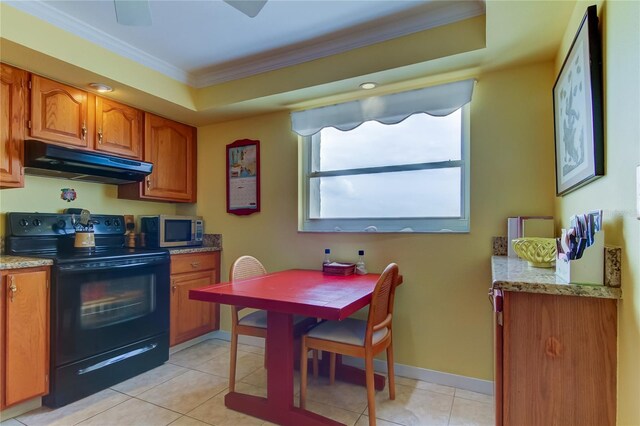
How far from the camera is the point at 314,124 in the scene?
9.13 feet

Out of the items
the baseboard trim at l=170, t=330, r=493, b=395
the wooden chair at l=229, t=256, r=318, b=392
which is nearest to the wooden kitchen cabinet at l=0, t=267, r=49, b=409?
the wooden chair at l=229, t=256, r=318, b=392

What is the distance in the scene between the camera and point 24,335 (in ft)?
6.29

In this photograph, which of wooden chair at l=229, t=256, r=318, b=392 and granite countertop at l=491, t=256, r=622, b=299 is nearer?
granite countertop at l=491, t=256, r=622, b=299

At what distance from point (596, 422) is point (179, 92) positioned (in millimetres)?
3127

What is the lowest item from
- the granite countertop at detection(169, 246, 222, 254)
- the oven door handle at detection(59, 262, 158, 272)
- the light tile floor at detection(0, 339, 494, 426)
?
the light tile floor at detection(0, 339, 494, 426)

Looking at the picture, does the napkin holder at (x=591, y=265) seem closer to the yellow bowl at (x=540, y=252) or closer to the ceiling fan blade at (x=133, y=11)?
the yellow bowl at (x=540, y=252)

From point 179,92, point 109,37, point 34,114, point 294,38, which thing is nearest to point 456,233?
point 294,38

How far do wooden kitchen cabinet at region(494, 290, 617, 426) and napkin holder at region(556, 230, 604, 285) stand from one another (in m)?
0.06

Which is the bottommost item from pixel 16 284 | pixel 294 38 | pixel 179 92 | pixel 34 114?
pixel 16 284

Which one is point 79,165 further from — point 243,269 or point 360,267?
point 360,267

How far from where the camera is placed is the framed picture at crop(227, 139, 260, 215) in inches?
122

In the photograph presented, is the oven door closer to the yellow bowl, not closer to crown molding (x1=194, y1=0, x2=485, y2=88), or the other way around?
crown molding (x1=194, y1=0, x2=485, y2=88)

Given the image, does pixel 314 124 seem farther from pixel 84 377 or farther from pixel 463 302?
pixel 84 377

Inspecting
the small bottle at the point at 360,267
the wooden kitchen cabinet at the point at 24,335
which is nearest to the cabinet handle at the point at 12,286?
the wooden kitchen cabinet at the point at 24,335
